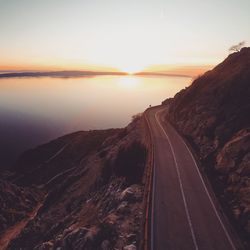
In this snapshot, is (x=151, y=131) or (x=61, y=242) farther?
(x=151, y=131)

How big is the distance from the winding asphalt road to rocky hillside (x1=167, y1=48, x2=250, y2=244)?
1477 mm

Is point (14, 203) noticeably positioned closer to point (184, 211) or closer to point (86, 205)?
point (86, 205)

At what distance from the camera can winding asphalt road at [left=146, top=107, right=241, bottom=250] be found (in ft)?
66.5

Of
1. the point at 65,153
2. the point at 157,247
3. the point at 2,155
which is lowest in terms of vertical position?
the point at 2,155

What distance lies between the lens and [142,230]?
70.2 feet

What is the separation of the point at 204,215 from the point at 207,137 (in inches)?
740

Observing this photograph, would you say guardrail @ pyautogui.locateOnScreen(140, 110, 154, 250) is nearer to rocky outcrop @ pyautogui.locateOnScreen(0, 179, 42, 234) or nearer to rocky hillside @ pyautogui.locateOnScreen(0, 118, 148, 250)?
rocky hillside @ pyautogui.locateOnScreen(0, 118, 148, 250)

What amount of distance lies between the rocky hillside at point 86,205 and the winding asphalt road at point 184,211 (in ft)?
5.55

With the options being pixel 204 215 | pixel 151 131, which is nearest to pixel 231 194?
pixel 204 215

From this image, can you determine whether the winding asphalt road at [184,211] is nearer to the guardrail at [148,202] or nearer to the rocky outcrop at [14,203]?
the guardrail at [148,202]

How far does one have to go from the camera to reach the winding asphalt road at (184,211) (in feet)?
66.5

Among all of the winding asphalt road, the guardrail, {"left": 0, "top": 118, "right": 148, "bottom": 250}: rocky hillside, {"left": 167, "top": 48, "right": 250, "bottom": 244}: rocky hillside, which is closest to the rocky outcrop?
{"left": 0, "top": 118, "right": 148, "bottom": 250}: rocky hillside

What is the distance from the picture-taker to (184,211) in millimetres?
24156

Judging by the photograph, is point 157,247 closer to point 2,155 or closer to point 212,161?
point 212,161
